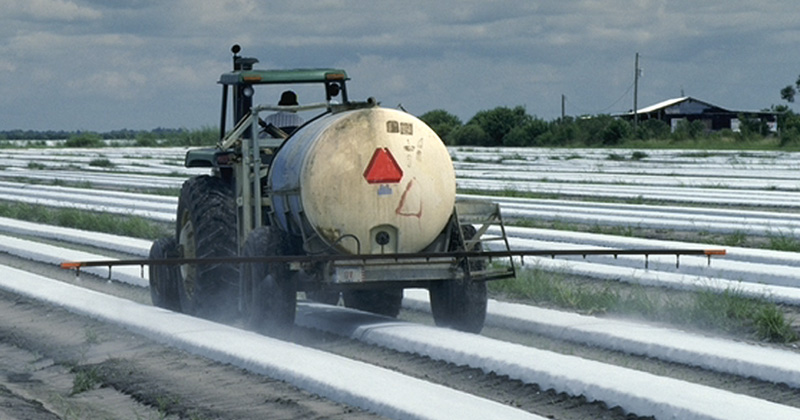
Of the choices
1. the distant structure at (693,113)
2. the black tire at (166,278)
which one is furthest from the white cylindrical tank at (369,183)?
the distant structure at (693,113)

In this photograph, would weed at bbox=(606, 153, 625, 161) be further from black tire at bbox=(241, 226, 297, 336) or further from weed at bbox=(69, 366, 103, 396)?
weed at bbox=(69, 366, 103, 396)

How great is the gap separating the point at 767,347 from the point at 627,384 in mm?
1986

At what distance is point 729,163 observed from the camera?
3519 centimetres

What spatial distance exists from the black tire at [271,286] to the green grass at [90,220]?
321 inches

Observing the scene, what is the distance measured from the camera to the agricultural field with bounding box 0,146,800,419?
6297 mm

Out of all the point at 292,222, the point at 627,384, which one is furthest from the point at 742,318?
the point at 292,222

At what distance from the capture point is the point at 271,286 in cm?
818

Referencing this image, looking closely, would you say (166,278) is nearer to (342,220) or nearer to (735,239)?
(342,220)

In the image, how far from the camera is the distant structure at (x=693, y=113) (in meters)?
88.6

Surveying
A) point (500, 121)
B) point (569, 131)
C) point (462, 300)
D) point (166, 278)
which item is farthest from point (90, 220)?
point (500, 121)

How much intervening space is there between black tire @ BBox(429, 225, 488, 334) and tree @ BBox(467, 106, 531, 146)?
59.4 metres

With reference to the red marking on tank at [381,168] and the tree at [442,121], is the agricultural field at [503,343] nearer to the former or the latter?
the red marking on tank at [381,168]

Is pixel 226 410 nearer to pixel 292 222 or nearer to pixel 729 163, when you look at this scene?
pixel 292 222

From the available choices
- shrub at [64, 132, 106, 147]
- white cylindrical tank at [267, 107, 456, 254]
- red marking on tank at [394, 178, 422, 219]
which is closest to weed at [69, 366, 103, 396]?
white cylindrical tank at [267, 107, 456, 254]
